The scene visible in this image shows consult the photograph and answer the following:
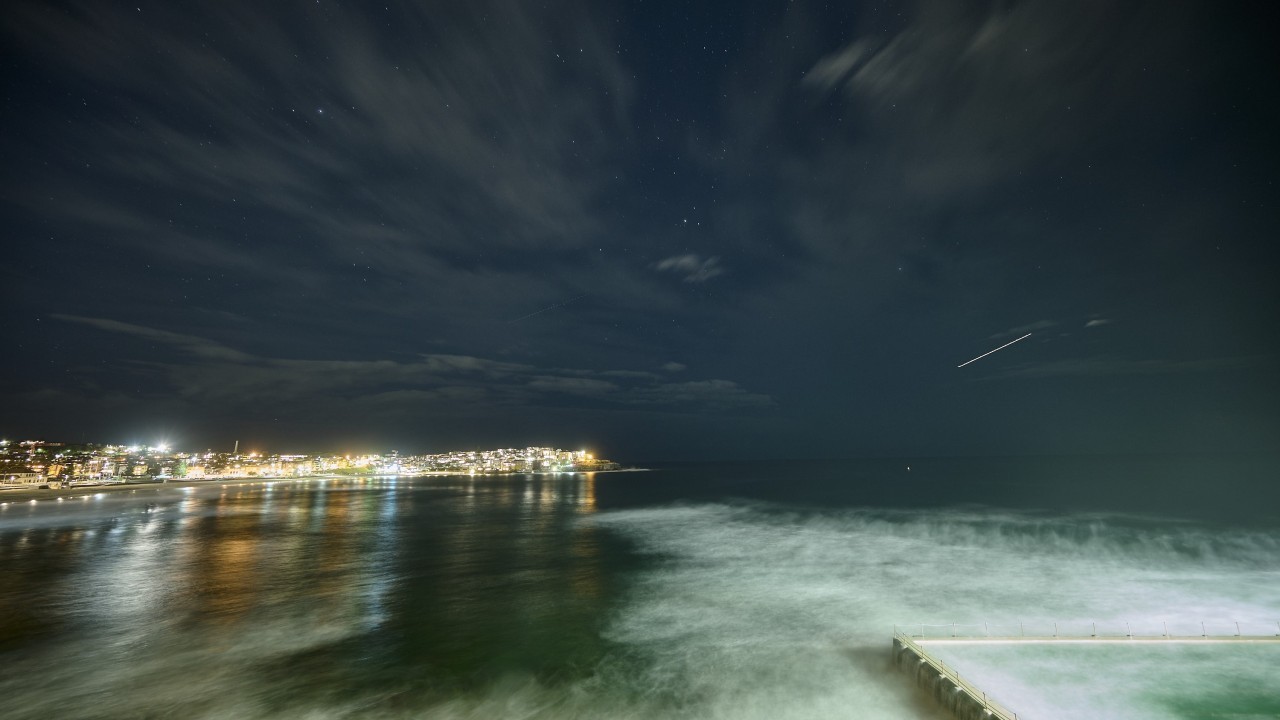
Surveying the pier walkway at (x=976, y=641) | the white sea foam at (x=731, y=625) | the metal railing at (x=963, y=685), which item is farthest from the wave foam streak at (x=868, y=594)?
the metal railing at (x=963, y=685)

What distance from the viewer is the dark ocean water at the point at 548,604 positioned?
16.6m

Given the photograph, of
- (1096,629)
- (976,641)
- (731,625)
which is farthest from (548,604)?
(1096,629)

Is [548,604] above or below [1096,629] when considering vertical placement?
below

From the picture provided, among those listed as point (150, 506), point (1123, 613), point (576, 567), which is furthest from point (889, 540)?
point (150, 506)

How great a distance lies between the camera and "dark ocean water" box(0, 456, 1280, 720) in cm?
1661

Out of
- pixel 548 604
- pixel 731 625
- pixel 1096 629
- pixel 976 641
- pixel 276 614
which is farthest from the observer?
pixel 548 604

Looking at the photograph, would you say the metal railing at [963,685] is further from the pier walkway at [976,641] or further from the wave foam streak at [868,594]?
the wave foam streak at [868,594]

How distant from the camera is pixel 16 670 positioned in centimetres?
1808

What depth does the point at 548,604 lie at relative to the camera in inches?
1051

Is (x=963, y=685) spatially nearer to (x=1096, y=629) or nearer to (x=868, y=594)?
(x=1096, y=629)

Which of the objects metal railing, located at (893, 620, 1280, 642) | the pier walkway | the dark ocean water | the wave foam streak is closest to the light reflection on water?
the dark ocean water

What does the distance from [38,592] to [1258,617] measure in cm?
6015

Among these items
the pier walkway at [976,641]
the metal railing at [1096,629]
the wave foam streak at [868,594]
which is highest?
the pier walkway at [976,641]

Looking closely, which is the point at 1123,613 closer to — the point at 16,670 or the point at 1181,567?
the point at 1181,567
